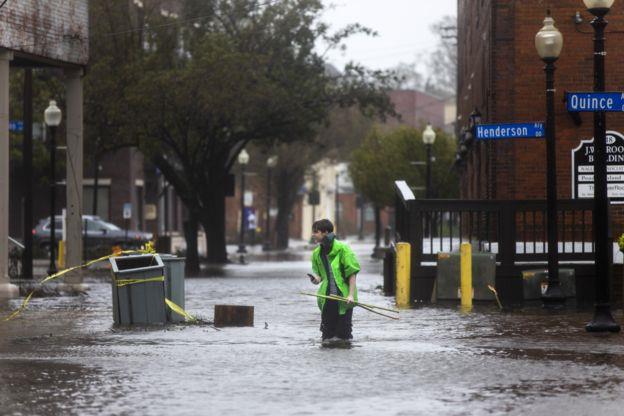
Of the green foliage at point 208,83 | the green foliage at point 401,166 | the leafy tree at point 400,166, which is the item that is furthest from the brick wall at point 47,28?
the green foliage at point 401,166

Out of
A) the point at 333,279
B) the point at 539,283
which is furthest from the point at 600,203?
the point at 539,283

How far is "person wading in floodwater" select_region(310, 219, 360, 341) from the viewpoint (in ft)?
51.6

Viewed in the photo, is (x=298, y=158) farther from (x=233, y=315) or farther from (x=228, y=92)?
(x=233, y=315)

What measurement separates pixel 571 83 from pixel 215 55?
58.3 feet

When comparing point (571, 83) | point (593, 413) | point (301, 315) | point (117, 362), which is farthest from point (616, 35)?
point (593, 413)

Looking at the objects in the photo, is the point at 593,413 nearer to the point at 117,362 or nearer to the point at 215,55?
the point at 117,362

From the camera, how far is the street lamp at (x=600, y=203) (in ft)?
54.2

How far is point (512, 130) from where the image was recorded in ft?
67.9

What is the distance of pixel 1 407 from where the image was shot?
34.7ft

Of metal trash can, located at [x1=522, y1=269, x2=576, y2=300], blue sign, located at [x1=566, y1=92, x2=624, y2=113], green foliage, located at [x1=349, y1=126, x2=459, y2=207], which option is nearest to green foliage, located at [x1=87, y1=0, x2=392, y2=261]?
green foliage, located at [x1=349, y1=126, x2=459, y2=207]

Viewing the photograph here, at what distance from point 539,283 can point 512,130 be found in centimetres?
261

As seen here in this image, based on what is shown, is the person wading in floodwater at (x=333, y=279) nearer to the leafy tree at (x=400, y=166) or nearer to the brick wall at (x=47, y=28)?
the brick wall at (x=47, y=28)

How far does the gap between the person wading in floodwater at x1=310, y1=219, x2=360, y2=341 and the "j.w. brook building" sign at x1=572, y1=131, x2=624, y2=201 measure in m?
8.66

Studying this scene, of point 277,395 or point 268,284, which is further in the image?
point 268,284
